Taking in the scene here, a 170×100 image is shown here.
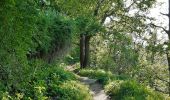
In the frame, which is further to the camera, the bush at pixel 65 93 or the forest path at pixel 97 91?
the forest path at pixel 97 91

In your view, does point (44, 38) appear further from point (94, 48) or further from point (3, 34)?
point (94, 48)

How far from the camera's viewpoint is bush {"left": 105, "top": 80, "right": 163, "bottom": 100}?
12.3 meters

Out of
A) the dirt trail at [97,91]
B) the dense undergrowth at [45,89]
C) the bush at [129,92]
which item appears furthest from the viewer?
the dirt trail at [97,91]

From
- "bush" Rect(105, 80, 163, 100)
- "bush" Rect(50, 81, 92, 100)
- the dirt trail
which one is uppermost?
"bush" Rect(50, 81, 92, 100)

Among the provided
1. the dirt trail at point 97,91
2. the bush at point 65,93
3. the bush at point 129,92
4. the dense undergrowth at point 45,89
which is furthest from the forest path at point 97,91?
the bush at point 65,93

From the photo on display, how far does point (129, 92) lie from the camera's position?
42.3 ft

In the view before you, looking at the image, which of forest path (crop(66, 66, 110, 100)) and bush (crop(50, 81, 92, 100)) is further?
forest path (crop(66, 66, 110, 100))

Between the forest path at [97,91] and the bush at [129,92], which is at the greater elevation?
the bush at [129,92]

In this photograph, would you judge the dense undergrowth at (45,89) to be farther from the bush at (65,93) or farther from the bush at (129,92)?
the bush at (129,92)

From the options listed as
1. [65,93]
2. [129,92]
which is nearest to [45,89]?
[65,93]

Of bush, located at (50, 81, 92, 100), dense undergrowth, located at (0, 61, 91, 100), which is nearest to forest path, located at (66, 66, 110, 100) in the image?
dense undergrowth, located at (0, 61, 91, 100)

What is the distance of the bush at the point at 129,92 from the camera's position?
12.3 meters

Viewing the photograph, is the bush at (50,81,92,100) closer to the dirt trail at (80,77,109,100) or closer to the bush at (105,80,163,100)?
the dirt trail at (80,77,109,100)

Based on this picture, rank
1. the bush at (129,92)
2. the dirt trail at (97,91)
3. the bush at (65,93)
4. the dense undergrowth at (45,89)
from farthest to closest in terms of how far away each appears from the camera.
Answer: the dirt trail at (97,91) < the bush at (129,92) < the bush at (65,93) < the dense undergrowth at (45,89)
